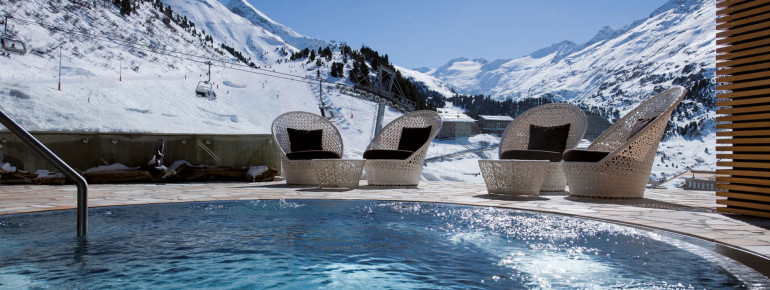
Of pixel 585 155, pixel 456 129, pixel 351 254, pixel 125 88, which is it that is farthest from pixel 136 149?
pixel 456 129

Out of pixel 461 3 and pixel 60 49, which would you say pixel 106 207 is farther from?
pixel 60 49

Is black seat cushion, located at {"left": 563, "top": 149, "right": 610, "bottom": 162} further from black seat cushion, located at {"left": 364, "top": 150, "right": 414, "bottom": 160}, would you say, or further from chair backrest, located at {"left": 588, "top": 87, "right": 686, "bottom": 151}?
black seat cushion, located at {"left": 364, "top": 150, "right": 414, "bottom": 160}

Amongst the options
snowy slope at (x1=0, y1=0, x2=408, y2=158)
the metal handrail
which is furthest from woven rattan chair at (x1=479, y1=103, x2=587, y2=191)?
snowy slope at (x1=0, y1=0, x2=408, y2=158)

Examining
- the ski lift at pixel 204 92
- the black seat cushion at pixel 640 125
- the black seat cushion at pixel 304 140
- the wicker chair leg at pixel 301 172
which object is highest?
the ski lift at pixel 204 92

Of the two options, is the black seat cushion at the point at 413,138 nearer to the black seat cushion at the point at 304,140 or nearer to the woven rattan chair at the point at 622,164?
the black seat cushion at the point at 304,140

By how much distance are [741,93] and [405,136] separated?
173 inches

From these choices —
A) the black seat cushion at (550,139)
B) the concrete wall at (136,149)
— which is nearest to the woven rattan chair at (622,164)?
the black seat cushion at (550,139)

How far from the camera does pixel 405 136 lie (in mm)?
7234

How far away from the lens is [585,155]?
199 inches

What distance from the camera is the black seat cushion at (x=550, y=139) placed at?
20.7ft

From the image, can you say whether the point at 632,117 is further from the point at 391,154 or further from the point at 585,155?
the point at 391,154

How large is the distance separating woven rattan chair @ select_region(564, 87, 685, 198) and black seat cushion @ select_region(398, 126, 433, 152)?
2270mm

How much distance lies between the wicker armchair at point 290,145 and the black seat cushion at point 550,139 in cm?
275

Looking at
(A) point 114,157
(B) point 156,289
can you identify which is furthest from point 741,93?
(A) point 114,157
